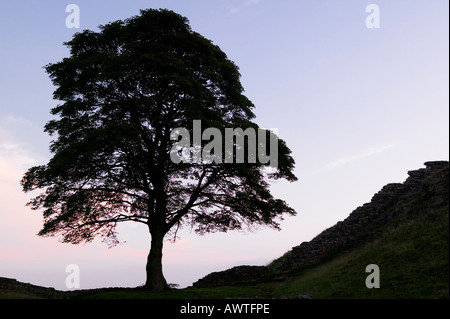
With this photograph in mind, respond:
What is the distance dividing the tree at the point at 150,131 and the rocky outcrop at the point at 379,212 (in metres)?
5.34

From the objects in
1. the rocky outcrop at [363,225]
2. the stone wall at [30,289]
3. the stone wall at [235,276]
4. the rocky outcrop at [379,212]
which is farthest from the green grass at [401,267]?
the stone wall at [30,289]

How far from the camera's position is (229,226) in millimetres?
30328

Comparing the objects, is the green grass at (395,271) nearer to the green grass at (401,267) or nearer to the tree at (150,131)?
the green grass at (401,267)

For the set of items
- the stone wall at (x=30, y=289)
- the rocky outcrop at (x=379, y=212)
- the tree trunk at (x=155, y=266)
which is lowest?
the stone wall at (x=30, y=289)

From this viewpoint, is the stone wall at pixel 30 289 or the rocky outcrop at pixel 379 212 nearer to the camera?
the rocky outcrop at pixel 379 212

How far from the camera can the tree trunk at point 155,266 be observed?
2652 centimetres

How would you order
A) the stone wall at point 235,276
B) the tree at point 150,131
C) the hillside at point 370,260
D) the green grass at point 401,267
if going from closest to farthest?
1. the green grass at point 401,267
2. the hillside at point 370,260
3. the tree at point 150,131
4. the stone wall at point 235,276

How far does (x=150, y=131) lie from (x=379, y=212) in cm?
1996

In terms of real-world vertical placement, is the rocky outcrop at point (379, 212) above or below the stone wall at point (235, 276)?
above

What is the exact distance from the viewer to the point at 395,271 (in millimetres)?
18156

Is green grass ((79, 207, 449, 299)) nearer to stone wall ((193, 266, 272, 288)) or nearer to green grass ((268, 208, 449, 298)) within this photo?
green grass ((268, 208, 449, 298))

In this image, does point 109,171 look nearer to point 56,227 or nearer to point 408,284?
point 56,227

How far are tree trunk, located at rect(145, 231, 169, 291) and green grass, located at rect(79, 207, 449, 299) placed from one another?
3.80 metres

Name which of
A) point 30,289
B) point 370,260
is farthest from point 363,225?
point 30,289
